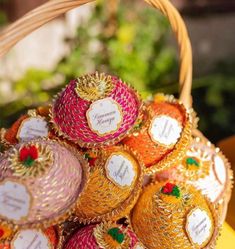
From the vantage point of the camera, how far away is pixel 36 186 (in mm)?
1089

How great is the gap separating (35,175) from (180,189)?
1.22 feet

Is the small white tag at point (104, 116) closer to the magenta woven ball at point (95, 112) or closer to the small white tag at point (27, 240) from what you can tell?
the magenta woven ball at point (95, 112)

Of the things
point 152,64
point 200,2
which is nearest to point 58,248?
point 152,64

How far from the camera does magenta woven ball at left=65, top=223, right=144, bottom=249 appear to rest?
3.95 feet

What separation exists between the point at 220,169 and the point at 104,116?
0.41 m

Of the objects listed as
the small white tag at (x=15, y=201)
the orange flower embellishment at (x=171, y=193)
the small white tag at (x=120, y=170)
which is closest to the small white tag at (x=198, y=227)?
the orange flower embellishment at (x=171, y=193)

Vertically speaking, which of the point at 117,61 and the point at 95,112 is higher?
the point at 95,112

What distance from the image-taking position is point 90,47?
10.4ft

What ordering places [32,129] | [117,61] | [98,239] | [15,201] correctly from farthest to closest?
[117,61] < [32,129] < [98,239] < [15,201]

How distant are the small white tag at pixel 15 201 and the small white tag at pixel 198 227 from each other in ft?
1.23

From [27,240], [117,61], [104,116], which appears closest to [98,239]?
[27,240]

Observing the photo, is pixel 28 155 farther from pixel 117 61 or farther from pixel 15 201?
pixel 117 61

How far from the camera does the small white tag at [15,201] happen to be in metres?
1.08

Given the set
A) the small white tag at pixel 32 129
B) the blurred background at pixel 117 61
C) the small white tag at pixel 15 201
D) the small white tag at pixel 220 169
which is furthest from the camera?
the blurred background at pixel 117 61
